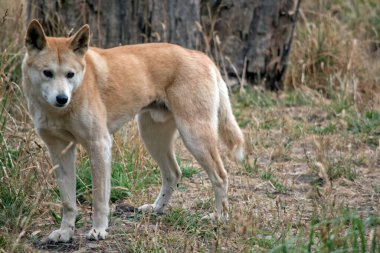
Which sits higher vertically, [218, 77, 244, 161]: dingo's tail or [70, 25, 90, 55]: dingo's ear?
[70, 25, 90, 55]: dingo's ear

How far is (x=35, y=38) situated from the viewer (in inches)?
171

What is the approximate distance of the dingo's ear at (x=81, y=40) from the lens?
4.40 meters

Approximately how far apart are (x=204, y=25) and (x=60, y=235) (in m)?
4.13

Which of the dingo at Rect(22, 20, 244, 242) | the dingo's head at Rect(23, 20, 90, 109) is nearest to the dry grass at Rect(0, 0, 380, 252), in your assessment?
the dingo at Rect(22, 20, 244, 242)

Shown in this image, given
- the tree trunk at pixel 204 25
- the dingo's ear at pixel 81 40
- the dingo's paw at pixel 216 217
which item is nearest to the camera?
the dingo's ear at pixel 81 40

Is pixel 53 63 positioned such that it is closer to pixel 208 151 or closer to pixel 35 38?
pixel 35 38

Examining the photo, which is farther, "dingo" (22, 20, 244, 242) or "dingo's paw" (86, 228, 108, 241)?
→ "dingo's paw" (86, 228, 108, 241)

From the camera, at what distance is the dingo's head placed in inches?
166

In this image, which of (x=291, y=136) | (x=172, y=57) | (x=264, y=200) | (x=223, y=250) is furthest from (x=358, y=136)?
(x=223, y=250)

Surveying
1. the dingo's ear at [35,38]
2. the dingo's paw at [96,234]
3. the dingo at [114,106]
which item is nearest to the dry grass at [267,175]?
the dingo's paw at [96,234]

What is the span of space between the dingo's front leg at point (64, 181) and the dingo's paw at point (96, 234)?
0.40 feet

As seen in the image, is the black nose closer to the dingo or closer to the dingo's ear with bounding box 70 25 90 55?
the dingo

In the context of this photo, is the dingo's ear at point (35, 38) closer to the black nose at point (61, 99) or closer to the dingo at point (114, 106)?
the dingo at point (114, 106)

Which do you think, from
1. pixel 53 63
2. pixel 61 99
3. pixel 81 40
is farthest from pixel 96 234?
pixel 81 40
